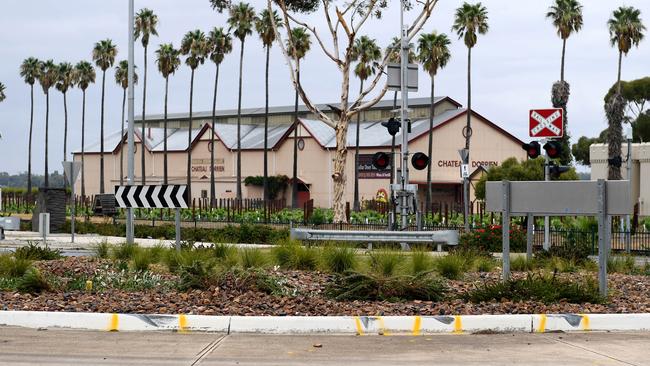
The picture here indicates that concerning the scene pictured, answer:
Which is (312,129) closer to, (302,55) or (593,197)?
(302,55)

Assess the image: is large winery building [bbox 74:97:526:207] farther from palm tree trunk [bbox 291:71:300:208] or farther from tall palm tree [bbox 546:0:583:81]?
tall palm tree [bbox 546:0:583:81]

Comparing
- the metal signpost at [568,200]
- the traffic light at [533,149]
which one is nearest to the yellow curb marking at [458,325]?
the metal signpost at [568,200]

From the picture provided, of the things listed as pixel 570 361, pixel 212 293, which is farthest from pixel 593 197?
pixel 212 293

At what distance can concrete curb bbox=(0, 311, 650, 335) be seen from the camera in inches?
416

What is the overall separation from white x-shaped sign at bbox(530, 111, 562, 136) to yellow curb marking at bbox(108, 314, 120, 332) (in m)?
13.0

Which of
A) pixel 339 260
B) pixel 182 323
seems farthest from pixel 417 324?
pixel 339 260

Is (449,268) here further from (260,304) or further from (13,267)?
(13,267)

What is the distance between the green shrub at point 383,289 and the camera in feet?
39.9

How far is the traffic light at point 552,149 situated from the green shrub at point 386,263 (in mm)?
7475

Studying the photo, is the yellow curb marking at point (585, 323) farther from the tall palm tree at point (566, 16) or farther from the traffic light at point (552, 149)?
the tall palm tree at point (566, 16)

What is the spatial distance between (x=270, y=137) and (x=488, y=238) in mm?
58997

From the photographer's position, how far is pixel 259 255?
15750 millimetres

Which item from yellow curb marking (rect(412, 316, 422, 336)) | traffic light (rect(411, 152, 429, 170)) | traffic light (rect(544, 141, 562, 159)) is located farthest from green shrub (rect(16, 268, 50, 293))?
traffic light (rect(411, 152, 429, 170))

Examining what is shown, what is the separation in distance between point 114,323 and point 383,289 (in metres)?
3.41
